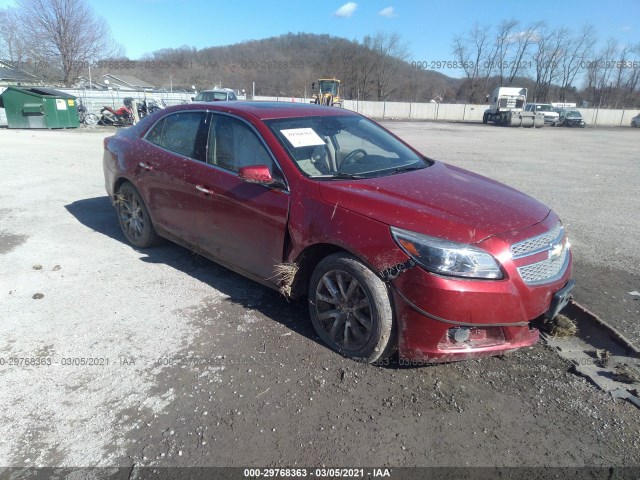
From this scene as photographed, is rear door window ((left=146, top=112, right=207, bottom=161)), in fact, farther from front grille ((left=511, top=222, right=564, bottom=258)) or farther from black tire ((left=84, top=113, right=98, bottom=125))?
black tire ((left=84, top=113, right=98, bottom=125))

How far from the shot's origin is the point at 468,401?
2.77 m

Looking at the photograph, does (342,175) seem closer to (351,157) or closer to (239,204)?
(351,157)

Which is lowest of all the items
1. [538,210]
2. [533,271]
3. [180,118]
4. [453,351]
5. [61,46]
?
[453,351]

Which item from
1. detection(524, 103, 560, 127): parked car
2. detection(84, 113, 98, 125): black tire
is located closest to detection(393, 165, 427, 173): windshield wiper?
detection(84, 113, 98, 125): black tire

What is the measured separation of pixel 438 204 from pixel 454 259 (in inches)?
19.5

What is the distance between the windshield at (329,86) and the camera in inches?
1614

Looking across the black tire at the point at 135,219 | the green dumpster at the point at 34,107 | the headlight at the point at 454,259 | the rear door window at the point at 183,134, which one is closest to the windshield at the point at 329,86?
the green dumpster at the point at 34,107

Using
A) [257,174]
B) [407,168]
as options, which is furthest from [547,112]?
[257,174]

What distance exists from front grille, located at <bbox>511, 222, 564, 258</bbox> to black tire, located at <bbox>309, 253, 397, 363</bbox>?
831mm

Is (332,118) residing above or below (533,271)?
above

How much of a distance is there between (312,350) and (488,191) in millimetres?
1783

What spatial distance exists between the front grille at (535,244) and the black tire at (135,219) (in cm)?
372

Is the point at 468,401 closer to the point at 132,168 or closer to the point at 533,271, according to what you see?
the point at 533,271

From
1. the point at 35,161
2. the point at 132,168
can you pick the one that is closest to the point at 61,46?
the point at 35,161
